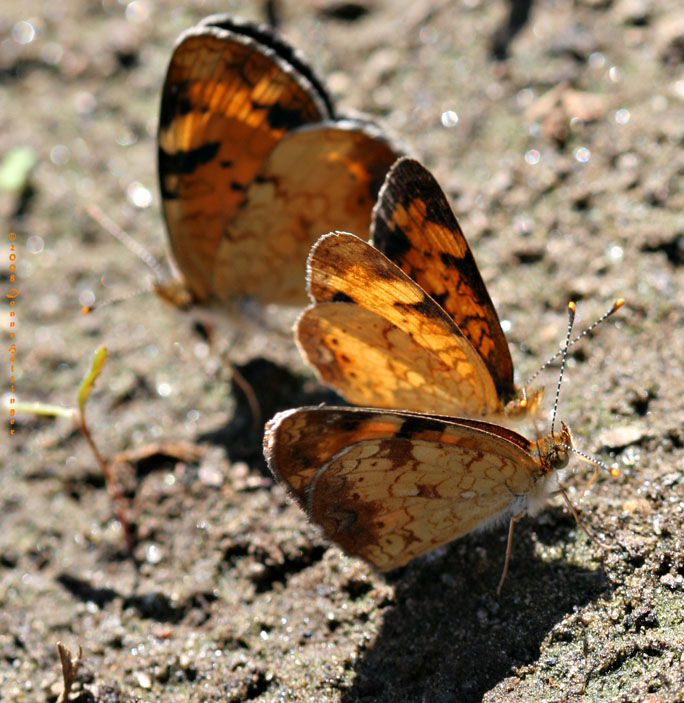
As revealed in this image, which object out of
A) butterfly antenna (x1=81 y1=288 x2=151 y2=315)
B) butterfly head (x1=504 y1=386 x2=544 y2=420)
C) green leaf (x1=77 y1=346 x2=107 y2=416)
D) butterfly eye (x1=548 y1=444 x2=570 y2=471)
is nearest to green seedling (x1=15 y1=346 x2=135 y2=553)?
green leaf (x1=77 y1=346 x2=107 y2=416)

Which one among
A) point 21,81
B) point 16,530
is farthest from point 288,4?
point 16,530

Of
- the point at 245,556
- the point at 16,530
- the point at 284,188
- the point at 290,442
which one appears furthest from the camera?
the point at 284,188

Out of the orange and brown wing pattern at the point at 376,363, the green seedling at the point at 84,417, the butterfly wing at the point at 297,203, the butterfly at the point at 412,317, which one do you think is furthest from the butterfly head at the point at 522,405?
the green seedling at the point at 84,417

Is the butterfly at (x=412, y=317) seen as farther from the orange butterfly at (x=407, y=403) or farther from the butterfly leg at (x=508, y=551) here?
the butterfly leg at (x=508, y=551)

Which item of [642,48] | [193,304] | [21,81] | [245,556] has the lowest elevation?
[245,556]

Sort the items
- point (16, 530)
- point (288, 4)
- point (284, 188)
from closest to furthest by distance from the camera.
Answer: point (16, 530) → point (284, 188) → point (288, 4)

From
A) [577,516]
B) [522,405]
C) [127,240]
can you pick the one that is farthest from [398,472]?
[127,240]

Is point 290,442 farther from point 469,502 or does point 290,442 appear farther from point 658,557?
point 658,557
